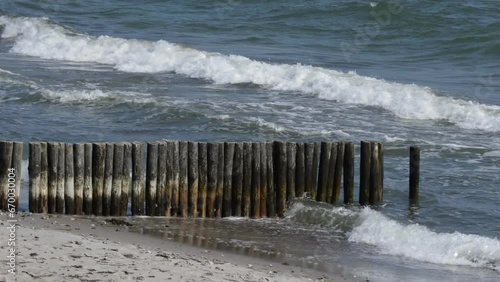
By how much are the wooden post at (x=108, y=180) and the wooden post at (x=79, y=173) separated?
31 cm

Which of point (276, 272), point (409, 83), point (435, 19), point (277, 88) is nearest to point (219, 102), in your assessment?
point (277, 88)

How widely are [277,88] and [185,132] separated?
22.1ft

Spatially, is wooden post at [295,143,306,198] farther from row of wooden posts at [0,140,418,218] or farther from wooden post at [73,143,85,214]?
wooden post at [73,143,85,214]

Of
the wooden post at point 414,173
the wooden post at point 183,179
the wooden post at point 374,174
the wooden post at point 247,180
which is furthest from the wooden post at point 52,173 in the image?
the wooden post at point 414,173

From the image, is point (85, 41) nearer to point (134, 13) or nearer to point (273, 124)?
point (134, 13)

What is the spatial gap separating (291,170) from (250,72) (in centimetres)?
1325

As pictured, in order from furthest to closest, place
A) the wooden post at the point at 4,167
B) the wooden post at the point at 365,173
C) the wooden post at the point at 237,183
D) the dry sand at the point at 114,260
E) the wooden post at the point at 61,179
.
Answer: the wooden post at the point at 365,173
the wooden post at the point at 237,183
the wooden post at the point at 61,179
the wooden post at the point at 4,167
the dry sand at the point at 114,260

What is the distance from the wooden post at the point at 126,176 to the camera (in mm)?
14038

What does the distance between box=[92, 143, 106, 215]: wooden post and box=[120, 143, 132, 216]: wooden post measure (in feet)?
0.94

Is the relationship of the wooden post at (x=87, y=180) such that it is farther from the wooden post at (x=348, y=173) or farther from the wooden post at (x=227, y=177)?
the wooden post at (x=348, y=173)

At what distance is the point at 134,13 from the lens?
137 feet

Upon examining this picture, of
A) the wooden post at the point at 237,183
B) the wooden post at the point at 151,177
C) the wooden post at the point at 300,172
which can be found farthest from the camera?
the wooden post at the point at 300,172

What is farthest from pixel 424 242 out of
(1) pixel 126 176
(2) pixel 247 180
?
(1) pixel 126 176

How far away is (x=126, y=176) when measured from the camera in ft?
46.3
